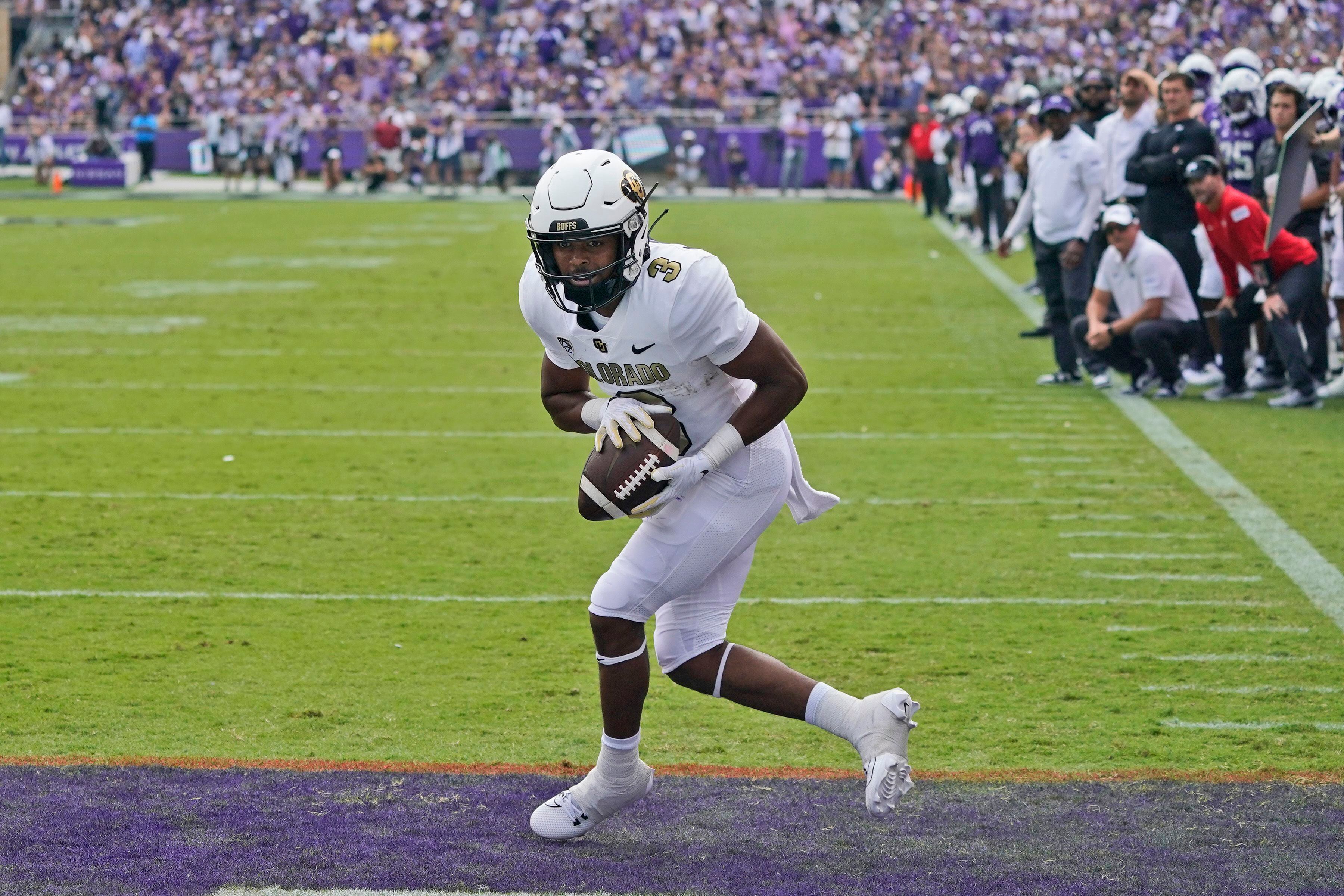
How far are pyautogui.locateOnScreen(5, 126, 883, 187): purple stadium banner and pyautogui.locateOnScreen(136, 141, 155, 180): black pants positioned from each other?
1464 mm

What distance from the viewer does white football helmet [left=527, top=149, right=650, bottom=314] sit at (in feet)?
12.1

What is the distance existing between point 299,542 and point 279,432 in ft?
8.34

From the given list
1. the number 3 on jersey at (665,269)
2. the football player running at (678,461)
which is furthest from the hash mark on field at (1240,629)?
the number 3 on jersey at (665,269)

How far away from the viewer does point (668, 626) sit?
13.2ft

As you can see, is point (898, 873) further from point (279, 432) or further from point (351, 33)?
point (351, 33)

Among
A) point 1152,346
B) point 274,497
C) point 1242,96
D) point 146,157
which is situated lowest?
point 146,157

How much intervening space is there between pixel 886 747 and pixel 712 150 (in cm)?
2992

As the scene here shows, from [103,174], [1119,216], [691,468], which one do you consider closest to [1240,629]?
[691,468]

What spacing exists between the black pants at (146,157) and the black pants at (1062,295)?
25.9 metres

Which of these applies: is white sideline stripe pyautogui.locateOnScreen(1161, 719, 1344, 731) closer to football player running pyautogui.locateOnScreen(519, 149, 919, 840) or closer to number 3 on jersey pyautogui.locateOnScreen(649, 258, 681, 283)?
football player running pyautogui.locateOnScreen(519, 149, 919, 840)

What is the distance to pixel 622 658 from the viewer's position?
3904 millimetres

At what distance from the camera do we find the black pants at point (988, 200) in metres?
19.0

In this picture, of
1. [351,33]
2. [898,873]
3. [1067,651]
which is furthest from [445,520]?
[351,33]

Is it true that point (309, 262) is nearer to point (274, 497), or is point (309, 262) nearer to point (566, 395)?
point (274, 497)
